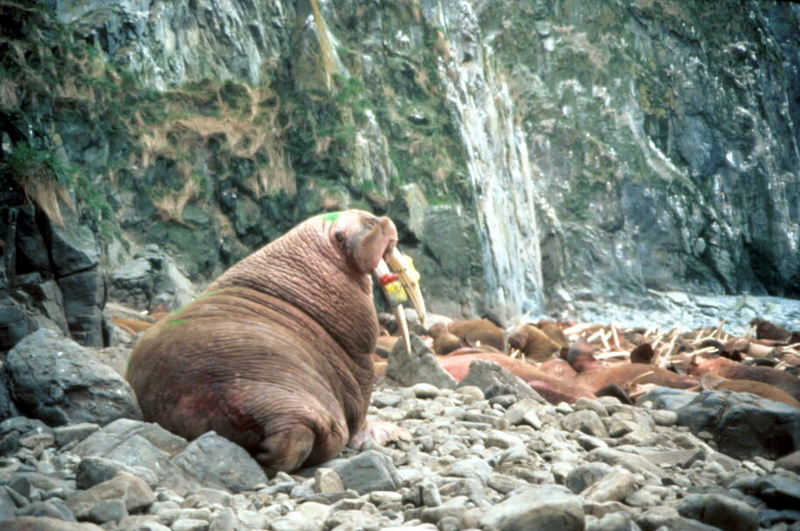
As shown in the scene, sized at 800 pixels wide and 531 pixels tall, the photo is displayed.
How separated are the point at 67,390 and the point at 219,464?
3.16ft

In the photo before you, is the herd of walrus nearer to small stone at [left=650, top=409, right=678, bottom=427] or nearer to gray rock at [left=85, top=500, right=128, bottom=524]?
small stone at [left=650, top=409, right=678, bottom=427]

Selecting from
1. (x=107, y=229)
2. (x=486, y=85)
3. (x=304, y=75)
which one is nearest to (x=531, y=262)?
(x=486, y=85)

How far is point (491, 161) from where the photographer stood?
21.1 meters

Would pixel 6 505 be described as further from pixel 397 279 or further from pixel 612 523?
pixel 397 279

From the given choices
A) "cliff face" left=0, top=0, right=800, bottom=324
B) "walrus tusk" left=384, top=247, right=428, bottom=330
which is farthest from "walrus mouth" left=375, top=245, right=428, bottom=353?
"cliff face" left=0, top=0, right=800, bottom=324

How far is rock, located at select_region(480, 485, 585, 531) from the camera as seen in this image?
7.00 ft

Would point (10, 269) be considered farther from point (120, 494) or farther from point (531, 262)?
point (531, 262)

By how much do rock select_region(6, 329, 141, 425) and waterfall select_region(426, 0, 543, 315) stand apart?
14.5 meters

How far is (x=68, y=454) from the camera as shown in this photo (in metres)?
3.03

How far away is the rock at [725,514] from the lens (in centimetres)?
228

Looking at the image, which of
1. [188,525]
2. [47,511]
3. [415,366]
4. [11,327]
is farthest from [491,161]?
[47,511]

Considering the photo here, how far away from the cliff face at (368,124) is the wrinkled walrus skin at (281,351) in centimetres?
365

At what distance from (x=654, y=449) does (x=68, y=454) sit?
8.93ft

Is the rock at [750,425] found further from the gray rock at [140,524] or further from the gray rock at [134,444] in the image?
the gray rock at [140,524]
